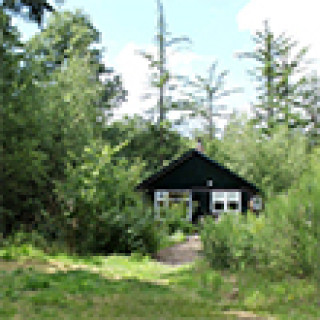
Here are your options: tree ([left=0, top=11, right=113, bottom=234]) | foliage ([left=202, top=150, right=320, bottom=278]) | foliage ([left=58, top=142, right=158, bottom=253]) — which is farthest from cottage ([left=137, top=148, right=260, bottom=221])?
foliage ([left=202, top=150, right=320, bottom=278])

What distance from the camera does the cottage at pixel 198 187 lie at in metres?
33.0

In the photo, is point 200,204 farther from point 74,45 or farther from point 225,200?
point 74,45

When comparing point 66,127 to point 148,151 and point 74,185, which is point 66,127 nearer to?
point 74,185

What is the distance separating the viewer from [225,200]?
1305 inches

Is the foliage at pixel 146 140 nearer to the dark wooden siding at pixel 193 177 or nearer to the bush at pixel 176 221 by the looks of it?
the dark wooden siding at pixel 193 177

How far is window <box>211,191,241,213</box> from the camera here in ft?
108

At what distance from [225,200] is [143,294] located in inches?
945

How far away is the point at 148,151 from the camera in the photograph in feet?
138

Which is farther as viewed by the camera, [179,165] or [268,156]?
[268,156]

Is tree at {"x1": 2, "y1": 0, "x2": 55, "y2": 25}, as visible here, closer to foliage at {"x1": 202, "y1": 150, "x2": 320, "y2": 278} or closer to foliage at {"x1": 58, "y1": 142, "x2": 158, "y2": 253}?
foliage at {"x1": 58, "y1": 142, "x2": 158, "y2": 253}

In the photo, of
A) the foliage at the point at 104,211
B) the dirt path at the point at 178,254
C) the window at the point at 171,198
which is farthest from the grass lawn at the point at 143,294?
the window at the point at 171,198

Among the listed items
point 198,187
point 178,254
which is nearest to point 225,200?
point 198,187

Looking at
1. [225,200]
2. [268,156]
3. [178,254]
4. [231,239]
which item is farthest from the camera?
[268,156]

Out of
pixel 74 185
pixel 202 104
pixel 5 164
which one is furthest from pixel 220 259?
pixel 202 104
